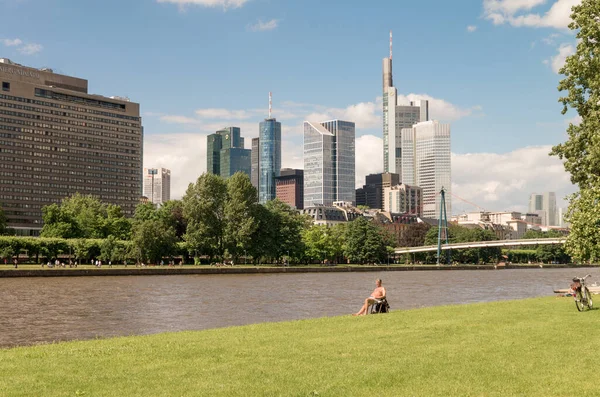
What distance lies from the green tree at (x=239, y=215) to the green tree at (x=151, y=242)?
10186 mm

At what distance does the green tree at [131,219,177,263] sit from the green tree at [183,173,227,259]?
13.5 feet

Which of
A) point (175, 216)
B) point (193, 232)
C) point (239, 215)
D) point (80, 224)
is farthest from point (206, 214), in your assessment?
point (80, 224)

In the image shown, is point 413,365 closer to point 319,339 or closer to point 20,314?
point 319,339

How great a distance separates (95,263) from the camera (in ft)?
375

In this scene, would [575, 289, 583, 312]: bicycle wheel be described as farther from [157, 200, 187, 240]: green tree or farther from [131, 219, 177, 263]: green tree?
[157, 200, 187, 240]: green tree

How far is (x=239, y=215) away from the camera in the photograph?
12125 cm

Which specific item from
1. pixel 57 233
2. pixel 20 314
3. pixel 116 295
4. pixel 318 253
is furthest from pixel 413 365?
pixel 318 253

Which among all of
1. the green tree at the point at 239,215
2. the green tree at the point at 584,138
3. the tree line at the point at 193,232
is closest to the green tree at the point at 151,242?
the tree line at the point at 193,232

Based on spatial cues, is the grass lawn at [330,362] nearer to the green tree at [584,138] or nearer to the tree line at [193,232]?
the green tree at [584,138]

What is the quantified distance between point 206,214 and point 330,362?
105931mm

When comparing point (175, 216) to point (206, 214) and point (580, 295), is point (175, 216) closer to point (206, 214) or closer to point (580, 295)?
point (206, 214)

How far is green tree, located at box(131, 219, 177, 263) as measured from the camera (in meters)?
111

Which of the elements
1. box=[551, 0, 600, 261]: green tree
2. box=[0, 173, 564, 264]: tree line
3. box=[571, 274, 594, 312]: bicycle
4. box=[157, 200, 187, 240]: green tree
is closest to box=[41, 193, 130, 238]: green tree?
box=[0, 173, 564, 264]: tree line

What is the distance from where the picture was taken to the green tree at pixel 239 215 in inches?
4722
